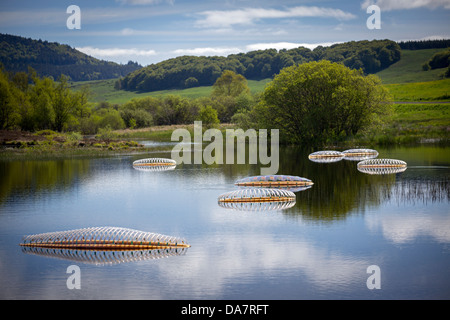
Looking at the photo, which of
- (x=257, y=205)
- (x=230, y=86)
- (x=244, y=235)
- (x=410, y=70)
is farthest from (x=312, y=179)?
(x=410, y=70)

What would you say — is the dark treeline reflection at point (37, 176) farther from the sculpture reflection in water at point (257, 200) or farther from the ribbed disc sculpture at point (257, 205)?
the ribbed disc sculpture at point (257, 205)

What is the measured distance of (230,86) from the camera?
140 meters

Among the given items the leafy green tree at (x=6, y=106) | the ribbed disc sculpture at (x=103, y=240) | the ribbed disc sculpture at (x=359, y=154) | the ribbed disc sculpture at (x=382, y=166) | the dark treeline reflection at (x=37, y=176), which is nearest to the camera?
the ribbed disc sculpture at (x=103, y=240)

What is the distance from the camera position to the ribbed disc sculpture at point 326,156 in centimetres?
4547

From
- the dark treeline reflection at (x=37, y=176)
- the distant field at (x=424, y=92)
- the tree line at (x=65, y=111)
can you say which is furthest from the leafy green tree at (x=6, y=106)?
the distant field at (x=424, y=92)

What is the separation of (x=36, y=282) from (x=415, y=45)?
188 m

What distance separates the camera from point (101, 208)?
2458cm

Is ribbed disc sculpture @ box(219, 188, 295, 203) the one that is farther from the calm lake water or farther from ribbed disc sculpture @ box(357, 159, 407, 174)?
ribbed disc sculpture @ box(357, 159, 407, 174)

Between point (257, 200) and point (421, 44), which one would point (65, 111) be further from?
point (421, 44)

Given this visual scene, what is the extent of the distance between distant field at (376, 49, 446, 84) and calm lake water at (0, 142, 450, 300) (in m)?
104

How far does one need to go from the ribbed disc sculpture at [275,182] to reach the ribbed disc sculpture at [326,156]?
48.4 ft

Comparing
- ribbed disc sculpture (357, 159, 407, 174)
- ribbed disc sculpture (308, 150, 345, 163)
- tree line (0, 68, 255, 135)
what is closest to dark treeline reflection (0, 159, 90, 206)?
ribbed disc sculpture (308, 150, 345, 163)

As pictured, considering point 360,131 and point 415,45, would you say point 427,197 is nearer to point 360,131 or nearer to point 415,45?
point 360,131
